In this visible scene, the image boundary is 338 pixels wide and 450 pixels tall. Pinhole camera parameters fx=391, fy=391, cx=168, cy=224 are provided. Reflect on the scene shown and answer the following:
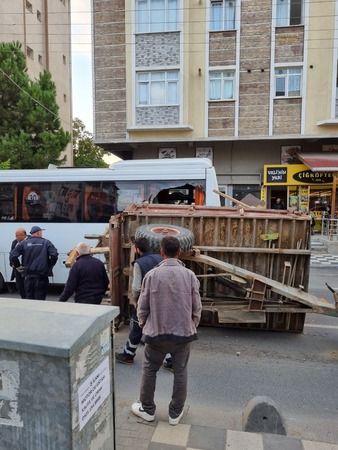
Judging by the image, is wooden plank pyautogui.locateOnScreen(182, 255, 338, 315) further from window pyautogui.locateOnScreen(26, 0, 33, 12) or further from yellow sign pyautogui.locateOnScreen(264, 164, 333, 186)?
window pyautogui.locateOnScreen(26, 0, 33, 12)

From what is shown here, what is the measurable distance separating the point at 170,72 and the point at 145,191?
1246 cm

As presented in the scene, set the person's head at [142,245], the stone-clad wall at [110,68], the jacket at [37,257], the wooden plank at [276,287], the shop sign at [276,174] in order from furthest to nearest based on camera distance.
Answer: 1. the stone-clad wall at [110,68]
2. the shop sign at [276,174]
3. the jacket at [37,257]
4. the wooden plank at [276,287]
5. the person's head at [142,245]

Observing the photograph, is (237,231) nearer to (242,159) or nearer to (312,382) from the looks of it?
(312,382)

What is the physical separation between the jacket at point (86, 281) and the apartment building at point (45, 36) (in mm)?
23906

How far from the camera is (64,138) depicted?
19672mm

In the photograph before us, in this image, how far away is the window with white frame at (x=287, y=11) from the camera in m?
18.3

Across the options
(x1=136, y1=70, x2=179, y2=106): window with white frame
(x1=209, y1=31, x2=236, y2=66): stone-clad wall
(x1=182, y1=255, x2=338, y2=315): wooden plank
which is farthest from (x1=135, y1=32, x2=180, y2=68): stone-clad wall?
(x1=182, y1=255, x2=338, y2=315): wooden plank

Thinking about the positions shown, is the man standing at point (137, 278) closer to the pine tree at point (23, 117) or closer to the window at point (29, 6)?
the pine tree at point (23, 117)

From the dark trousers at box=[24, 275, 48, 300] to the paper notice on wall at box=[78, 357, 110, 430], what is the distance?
492cm

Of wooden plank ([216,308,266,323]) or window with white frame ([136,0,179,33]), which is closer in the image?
wooden plank ([216,308,266,323])

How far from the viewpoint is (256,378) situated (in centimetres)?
466

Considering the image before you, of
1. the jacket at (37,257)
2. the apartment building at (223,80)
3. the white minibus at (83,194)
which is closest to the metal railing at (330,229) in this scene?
the apartment building at (223,80)

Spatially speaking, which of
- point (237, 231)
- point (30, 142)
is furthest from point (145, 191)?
point (30, 142)

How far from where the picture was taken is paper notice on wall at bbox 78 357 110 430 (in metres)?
1.77
